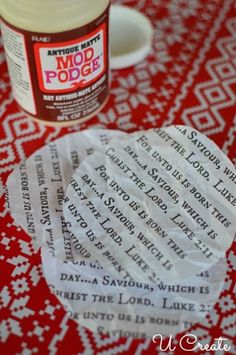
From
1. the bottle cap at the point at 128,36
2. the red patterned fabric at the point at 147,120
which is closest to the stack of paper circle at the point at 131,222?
the red patterned fabric at the point at 147,120

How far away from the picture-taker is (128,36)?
653mm

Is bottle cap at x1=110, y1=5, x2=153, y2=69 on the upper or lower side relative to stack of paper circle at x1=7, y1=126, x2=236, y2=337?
upper

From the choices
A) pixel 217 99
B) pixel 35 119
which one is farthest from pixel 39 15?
pixel 217 99

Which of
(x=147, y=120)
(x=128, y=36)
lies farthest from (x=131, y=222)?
(x=128, y=36)

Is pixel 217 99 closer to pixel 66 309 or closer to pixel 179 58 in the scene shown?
pixel 179 58

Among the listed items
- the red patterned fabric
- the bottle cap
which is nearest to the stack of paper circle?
the red patterned fabric

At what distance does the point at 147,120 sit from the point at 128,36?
131 mm

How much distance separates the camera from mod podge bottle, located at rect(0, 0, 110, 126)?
0.46 meters

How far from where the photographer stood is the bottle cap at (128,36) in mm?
630

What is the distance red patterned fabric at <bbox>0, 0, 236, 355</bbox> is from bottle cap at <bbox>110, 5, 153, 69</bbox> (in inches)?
0.8

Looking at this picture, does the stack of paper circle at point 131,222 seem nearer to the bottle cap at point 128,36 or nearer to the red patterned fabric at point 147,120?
the red patterned fabric at point 147,120

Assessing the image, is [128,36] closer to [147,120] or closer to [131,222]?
[147,120]

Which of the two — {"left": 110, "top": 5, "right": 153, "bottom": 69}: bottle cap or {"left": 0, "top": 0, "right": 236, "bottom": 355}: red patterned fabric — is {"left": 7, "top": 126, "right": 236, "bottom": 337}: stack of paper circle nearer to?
{"left": 0, "top": 0, "right": 236, "bottom": 355}: red patterned fabric

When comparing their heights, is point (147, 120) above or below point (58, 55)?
below
